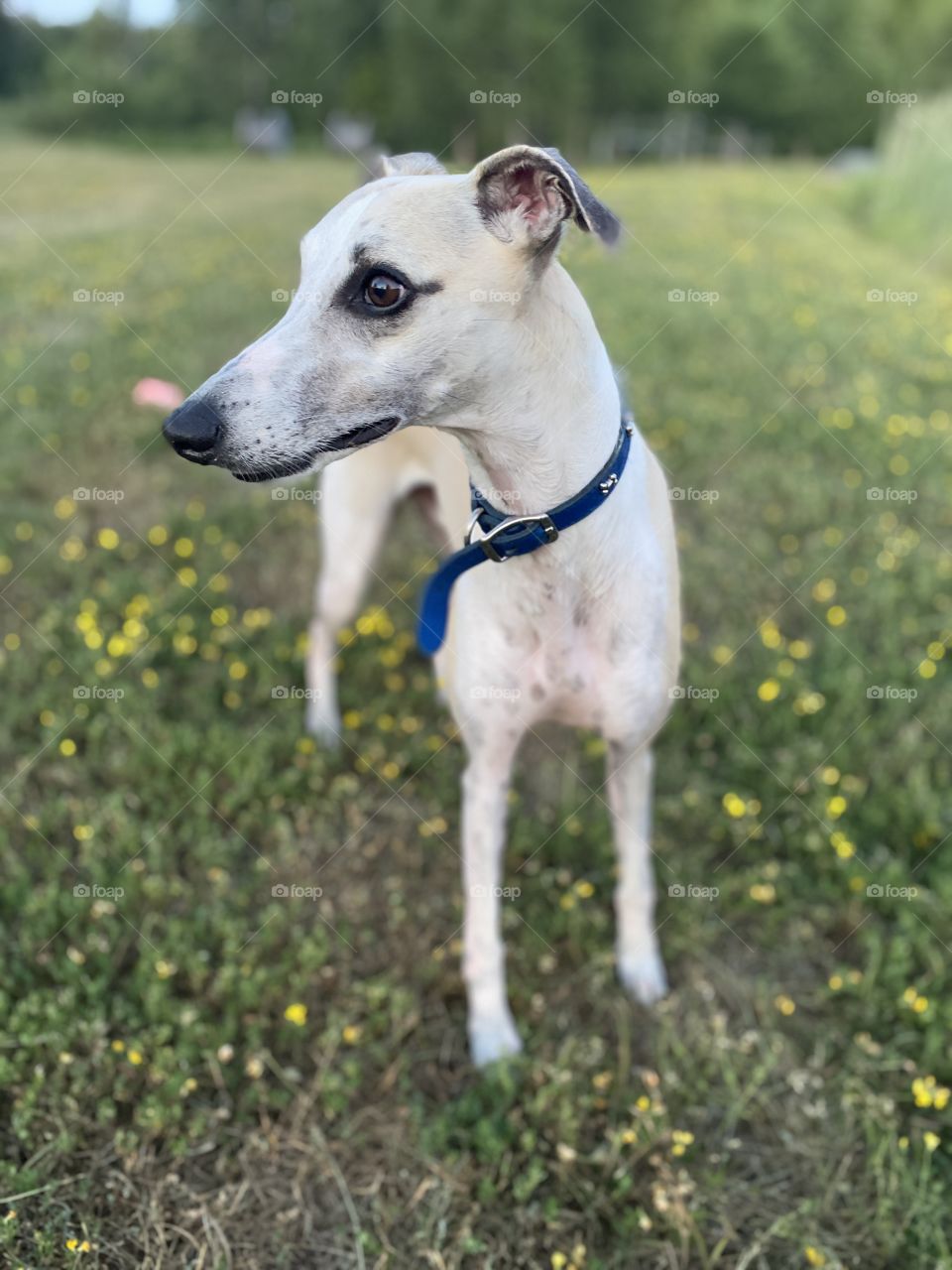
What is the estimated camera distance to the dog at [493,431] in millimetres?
1948

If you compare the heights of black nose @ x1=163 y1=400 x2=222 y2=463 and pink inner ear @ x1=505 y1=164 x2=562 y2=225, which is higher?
pink inner ear @ x1=505 y1=164 x2=562 y2=225

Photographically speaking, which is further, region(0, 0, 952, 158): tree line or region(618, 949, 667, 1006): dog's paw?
region(0, 0, 952, 158): tree line

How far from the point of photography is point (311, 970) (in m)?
2.94

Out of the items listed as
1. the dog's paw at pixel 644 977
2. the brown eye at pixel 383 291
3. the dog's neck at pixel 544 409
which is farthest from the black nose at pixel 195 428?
the dog's paw at pixel 644 977

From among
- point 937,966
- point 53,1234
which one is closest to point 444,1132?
point 53,1234

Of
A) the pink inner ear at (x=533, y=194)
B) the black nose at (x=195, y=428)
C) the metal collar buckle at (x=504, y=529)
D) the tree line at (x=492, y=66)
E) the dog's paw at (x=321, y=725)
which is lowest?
the tree line at (x=492, y=66)

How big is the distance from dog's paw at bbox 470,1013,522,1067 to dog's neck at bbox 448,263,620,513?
155cm

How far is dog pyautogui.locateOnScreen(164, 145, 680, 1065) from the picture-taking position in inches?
76.7

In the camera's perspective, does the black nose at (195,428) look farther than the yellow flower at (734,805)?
No

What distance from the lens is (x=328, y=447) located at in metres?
2.02

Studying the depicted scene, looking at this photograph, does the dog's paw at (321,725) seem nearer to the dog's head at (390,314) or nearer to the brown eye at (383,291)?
the dog's head at (390,314)

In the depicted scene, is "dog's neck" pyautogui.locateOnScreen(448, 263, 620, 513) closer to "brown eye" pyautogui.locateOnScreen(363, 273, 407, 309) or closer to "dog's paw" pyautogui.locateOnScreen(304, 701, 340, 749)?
"brown eye" pyautogui.locateOnScreen(363, 273, 407, 309)

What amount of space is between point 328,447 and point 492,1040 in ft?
5.90

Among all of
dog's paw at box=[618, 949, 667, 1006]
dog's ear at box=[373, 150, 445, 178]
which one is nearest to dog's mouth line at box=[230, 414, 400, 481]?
dog's ear at box=[373, 150, 445, 178]
